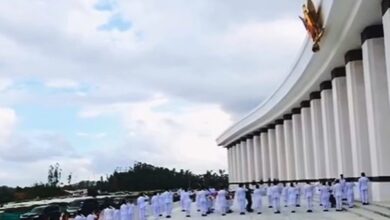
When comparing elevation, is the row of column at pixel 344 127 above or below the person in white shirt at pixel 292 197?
above

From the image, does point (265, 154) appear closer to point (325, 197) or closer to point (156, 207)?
point (156, 207)

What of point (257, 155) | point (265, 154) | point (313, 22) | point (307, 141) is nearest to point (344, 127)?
point (313, 22)

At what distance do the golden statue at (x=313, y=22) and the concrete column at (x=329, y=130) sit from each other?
8.63 meters

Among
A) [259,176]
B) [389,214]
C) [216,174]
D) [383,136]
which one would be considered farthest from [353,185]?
[216,174]

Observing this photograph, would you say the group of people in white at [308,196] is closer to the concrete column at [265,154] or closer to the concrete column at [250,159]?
the concrete column at [265,154]

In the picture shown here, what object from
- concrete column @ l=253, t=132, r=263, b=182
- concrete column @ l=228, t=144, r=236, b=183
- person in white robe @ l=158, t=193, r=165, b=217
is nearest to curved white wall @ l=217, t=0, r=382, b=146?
person in white robe @ l=158, t=193, r=165, b=217

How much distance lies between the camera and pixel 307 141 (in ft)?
123

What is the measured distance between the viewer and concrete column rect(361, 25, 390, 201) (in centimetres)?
2142

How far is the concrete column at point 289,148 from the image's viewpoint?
44.1m

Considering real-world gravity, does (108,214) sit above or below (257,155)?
below

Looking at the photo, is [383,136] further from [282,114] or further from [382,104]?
[282,114]

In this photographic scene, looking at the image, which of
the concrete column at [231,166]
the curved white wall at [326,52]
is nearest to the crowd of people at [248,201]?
the curved white wall at [326,52]

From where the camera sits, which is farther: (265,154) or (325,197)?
(265,154)

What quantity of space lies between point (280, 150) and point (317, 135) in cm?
1320
